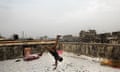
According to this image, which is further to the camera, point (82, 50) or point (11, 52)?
point (11, 52)

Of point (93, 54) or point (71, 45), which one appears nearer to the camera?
point (93, 54)

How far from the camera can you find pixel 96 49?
28.8 metres

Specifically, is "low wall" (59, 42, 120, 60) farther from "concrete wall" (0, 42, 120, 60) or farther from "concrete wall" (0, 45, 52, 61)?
"concrete wall" (0, 45, 52, 61)

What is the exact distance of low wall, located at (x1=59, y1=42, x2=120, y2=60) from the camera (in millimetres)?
24806

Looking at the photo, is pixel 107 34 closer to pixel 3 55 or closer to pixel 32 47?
pixel 32 47

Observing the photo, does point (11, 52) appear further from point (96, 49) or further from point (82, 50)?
point (96, 49)

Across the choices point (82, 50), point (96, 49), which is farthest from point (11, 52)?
point (96, 49)

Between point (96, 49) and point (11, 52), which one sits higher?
point (96, 49)

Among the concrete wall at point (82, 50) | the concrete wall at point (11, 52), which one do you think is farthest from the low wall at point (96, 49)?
the concrete wall at point (11, 52)

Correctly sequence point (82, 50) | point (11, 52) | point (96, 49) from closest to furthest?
1. point (96, 49)
2. point (82, 50)
3. point (11, 52)

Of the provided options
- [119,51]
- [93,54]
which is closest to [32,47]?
[93,54]

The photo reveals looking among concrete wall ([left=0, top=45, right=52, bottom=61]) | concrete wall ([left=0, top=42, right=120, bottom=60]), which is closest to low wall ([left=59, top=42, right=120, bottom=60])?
concrete wall ([left=0, top=42, right=120, bottom=60])

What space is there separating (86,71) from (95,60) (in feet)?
25.9

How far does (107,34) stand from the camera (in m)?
35.1
